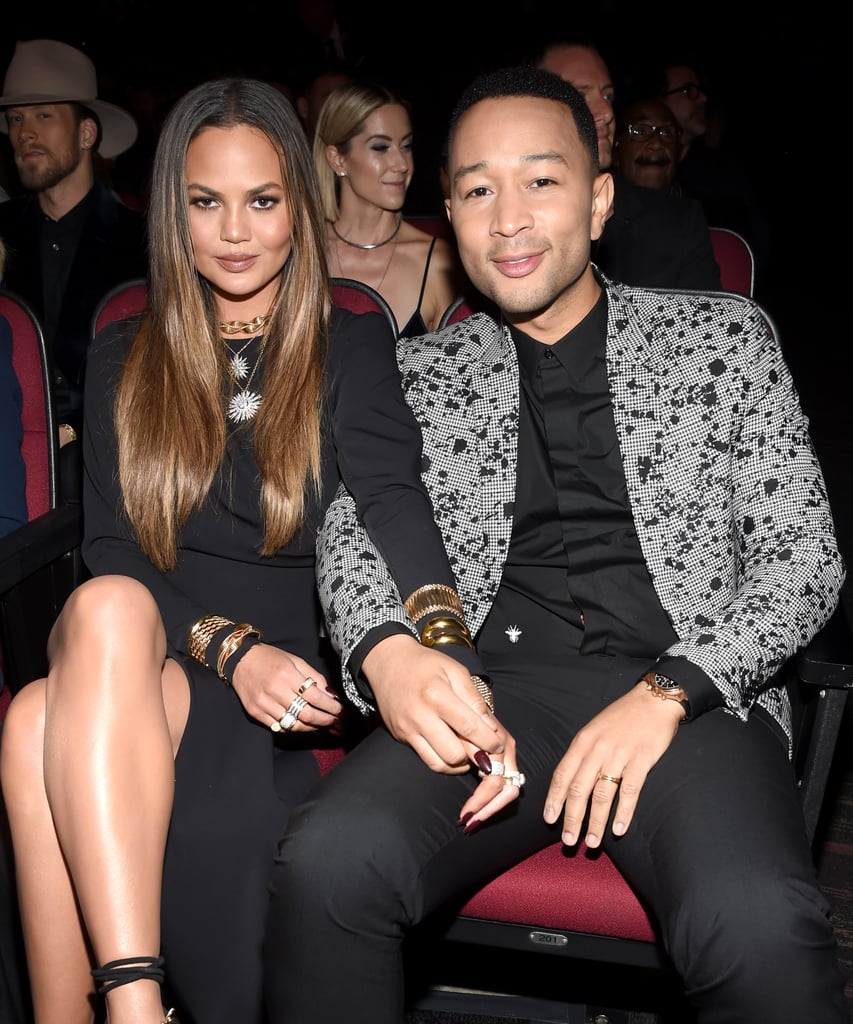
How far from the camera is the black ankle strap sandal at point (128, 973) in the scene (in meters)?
1.41

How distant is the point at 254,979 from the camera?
1549 millimetres

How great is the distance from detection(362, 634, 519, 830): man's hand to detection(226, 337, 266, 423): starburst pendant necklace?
1.70 ft

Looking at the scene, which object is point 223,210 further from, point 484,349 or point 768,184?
point 768,184

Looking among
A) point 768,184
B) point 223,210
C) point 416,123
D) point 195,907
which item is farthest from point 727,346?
point 768,184

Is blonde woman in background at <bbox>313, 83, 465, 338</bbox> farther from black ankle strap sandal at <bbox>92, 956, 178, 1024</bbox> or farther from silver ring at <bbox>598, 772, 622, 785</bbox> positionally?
black ankle strap sandal at <bbox>92, 956, 178, 1024</bbox>

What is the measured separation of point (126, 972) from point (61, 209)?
8.55 ft

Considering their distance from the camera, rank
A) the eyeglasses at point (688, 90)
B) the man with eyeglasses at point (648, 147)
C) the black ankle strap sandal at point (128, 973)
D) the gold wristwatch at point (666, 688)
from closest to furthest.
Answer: the black ankle strap sandal at point (128, 973), the gold wristwatch at point (666, 688), the man with eyeglasses at point (648, 147), the eyeglasses at point (688, 90)

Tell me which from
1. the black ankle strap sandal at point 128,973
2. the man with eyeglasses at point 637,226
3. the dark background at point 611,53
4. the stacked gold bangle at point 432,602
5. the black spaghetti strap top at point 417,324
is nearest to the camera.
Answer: the black ankle strap sandal at point 128,973

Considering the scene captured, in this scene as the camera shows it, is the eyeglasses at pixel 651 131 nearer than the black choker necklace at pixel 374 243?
No

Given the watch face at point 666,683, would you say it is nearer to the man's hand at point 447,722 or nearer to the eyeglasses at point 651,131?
the man's hand at point 447,722

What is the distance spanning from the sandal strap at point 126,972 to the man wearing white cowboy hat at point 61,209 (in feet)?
6.72

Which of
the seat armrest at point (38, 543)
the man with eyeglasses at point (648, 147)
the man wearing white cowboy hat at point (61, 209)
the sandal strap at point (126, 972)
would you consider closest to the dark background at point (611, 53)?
the man wearing white cowboy hat at point (61, 209)

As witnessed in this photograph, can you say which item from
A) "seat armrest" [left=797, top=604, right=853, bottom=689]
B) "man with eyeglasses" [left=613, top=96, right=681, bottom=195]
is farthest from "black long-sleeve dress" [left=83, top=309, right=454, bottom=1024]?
"man with eyeglasses" [left=613, top=96, right=681, bottom=195]

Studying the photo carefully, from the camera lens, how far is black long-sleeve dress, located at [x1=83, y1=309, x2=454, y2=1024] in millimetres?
1541
